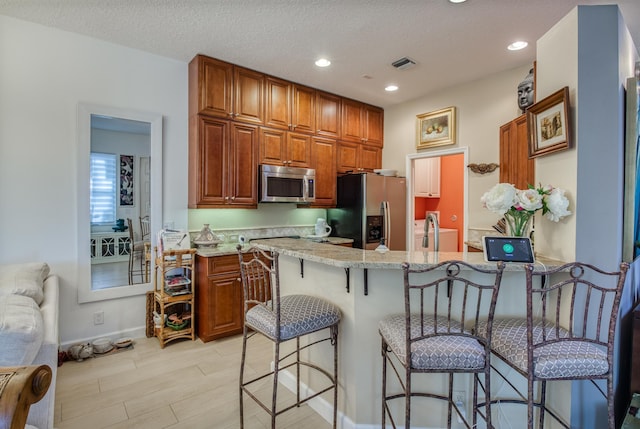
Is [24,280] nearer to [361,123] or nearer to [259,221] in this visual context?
[259,221]

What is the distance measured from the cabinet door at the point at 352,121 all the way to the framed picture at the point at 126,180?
8.73 ft

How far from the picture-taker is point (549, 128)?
1.86 m

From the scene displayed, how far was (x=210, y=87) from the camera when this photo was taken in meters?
3.43

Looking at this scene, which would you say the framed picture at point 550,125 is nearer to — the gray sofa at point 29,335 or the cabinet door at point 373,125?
the gray sofa at point 29,335

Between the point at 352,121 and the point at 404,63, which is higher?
the point at 404,63

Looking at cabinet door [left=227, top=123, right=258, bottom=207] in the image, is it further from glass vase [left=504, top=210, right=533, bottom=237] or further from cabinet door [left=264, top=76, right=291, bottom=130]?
glass vase [left=504, top=210, right=533, bottom=237]

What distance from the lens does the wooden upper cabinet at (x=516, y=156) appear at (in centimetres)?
294

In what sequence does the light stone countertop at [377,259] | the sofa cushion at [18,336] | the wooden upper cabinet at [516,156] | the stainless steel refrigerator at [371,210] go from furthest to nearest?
the stainless steel refrigerator at [371,210] < the wooden upper cabinet at [516,156] < the light stone countertop at [377,259] < the sofa cushion at [18,336]

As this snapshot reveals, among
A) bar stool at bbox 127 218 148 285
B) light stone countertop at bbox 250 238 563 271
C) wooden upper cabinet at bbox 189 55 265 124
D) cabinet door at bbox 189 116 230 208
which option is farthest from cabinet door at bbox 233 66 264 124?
light stone countertop at bbox 250 238 563 271

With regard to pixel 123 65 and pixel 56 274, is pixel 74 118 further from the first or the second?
pixel 56 274

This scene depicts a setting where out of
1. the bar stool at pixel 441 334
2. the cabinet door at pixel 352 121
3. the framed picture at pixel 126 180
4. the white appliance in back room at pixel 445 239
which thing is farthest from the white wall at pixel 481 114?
the framed picture at pixel 126 180

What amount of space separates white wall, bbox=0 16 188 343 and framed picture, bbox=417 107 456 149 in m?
3.29

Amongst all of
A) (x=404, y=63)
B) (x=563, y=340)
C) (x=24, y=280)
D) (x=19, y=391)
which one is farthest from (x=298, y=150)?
(x=19, y=391)

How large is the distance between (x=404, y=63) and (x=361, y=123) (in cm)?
142
